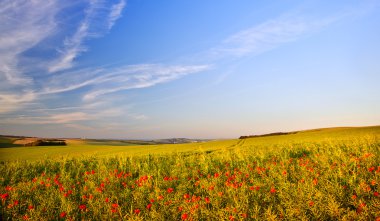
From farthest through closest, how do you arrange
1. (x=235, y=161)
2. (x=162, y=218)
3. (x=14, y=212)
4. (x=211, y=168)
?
(x=235, y=161) < (x=211, y=168) < (x=14, y=212) < (x=162, y=218)

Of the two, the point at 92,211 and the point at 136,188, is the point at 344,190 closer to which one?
the point at 136,188

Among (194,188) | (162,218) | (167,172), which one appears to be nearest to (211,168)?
(167,172)

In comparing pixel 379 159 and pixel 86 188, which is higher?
pixel 379 159

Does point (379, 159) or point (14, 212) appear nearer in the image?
point (14, 212)

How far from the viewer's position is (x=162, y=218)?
6.42 m

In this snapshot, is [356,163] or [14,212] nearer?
[14,212]

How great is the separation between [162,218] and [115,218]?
1.25 meters

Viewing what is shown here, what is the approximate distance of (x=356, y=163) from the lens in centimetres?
1011

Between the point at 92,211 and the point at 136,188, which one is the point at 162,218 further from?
the point at 136,188

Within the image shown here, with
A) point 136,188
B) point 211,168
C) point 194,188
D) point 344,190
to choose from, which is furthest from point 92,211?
point 344,190

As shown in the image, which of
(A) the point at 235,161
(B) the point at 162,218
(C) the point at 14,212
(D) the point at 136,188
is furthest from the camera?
(A) the point at 235,161

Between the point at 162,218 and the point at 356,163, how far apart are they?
308 inches

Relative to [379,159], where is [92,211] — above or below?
below

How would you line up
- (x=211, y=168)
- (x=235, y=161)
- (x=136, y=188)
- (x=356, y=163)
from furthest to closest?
1. (x=235, y=161)
2. (x=211, y=168)
3. (x=356, y=163)
4. (x=136, y=188)
